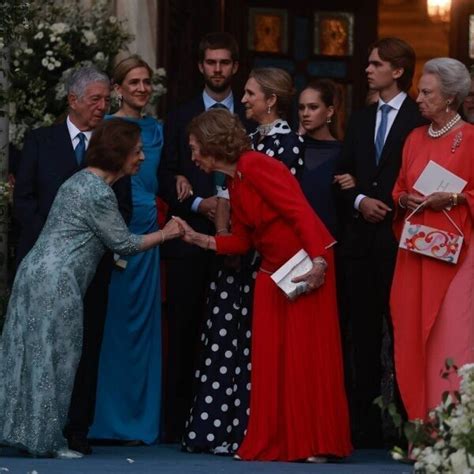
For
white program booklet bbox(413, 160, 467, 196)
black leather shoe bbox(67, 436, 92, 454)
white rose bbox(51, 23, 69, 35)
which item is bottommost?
black leather shoe bbox(67, 436, 92, 454)

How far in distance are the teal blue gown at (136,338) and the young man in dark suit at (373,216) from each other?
114cm

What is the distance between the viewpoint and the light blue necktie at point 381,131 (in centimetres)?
1132

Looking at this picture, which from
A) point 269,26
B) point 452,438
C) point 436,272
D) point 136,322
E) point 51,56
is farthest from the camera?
point 269,26

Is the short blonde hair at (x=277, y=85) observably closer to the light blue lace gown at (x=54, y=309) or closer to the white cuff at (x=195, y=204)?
the white cuff at (x=195, y=204)

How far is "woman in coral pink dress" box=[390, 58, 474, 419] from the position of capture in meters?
10.5

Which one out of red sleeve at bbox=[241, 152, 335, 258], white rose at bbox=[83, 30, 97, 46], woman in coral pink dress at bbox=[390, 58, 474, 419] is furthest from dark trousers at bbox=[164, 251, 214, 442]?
white rose at bbox=[83, 30, 97, 46]

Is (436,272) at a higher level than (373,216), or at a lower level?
lower

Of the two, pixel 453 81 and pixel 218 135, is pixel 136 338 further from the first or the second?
pixel 453 81

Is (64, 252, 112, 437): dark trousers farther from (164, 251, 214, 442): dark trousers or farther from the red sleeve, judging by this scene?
the red sleeve

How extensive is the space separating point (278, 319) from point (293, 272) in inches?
13.8

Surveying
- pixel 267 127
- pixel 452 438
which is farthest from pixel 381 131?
pixel 452 438

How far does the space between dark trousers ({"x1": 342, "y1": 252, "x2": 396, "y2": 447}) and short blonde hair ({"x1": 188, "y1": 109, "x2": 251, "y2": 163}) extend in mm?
1104

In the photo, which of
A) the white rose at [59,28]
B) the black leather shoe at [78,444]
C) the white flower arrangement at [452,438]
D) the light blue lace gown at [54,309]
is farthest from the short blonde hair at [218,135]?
the white rose at [59,28]

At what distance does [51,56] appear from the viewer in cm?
1346
